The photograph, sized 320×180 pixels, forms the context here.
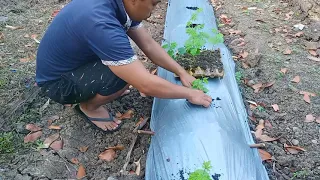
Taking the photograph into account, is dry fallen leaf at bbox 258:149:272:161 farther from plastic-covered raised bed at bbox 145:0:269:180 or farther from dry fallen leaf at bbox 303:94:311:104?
dry fallen leaf at bbox 303:94:311:104

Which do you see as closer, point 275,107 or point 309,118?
point 309,118

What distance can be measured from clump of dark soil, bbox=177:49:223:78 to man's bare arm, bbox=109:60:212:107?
50cm

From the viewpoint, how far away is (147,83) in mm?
2318

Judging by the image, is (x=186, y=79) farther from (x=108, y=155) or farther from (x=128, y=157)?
(x=108, y=155)

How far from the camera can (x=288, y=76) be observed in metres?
3.77

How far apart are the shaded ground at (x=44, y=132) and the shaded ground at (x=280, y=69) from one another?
1.00 meters

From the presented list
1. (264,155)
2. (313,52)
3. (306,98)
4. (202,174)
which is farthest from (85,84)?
(313,52)

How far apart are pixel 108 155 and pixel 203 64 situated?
1.06 m

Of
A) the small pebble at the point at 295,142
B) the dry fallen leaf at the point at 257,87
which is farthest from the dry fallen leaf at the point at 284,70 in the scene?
the small pebble at the point at 295,142

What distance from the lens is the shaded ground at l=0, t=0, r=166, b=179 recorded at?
8.77 ft

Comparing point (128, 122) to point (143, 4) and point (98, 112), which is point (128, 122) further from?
point (143, 4)

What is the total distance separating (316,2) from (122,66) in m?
3.57

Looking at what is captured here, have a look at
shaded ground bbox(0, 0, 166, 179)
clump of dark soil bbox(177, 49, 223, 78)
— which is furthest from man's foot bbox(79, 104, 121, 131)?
clump of dark soil bbox(177, 49, 223, 78)

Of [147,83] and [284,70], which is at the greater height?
[147,83]
